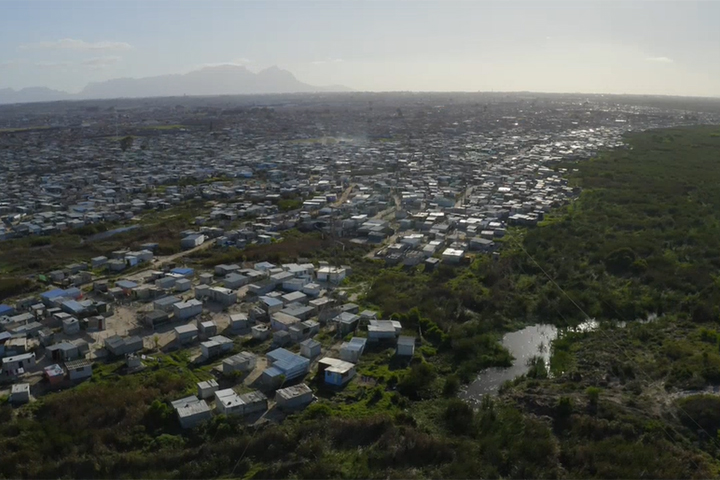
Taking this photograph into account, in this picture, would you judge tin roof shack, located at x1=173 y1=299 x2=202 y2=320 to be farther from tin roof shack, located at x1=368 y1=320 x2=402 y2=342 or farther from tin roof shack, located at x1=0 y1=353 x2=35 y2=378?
tin roof shack, located at x1=368 y1=320 x2=402 y2=342

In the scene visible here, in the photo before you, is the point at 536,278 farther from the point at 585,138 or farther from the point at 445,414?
the point at 585,138

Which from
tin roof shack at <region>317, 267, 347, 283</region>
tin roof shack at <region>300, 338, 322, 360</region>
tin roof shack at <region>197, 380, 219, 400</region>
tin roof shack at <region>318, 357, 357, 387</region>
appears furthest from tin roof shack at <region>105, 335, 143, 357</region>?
tin roof shack at <region>317, 267, 347, 283</region>

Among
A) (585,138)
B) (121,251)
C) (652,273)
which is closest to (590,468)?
(652,273)

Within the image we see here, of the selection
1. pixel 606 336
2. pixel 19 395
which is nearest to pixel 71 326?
pixel 19 395

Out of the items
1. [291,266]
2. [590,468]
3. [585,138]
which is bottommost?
[590,468]

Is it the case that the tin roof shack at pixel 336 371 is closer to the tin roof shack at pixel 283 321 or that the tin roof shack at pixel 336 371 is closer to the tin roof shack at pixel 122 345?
the tin roof shack at pixel 283 321

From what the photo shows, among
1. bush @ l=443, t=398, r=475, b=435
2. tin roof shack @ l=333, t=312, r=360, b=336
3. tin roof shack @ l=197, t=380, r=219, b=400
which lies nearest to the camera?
bush @ l=443, t=398, r=475, b=435
